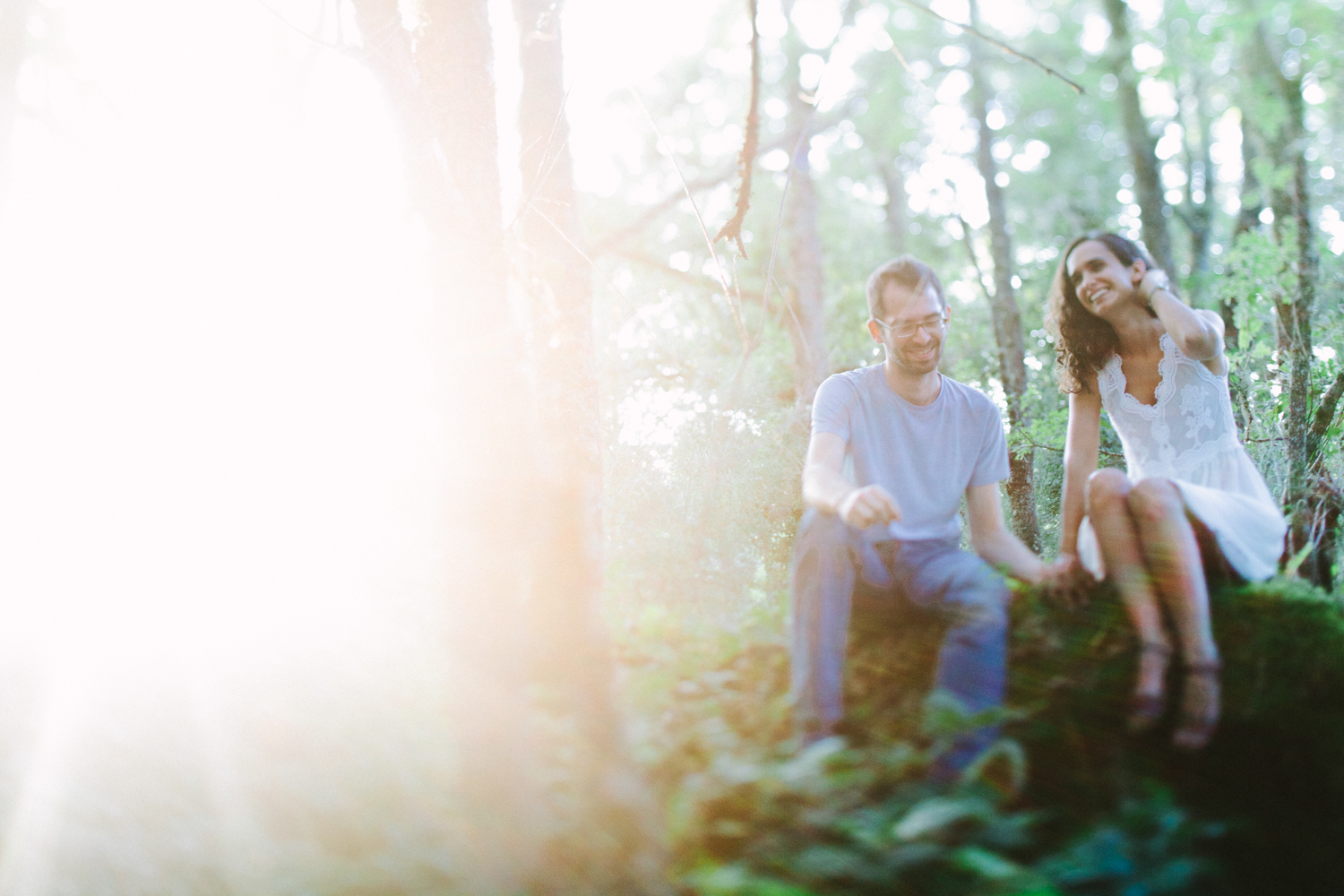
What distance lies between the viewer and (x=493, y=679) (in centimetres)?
219

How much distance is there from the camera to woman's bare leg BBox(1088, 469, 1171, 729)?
2.34 m

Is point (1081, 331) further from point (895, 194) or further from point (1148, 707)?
point (895, 194)

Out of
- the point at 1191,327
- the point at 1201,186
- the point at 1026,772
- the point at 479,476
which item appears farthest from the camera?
the point at 1201,186

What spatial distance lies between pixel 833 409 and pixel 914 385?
14.4 inches

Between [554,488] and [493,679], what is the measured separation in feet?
1.88

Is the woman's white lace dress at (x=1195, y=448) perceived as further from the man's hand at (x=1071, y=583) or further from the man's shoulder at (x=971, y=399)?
the man's shoulder at (x=971, y=399)

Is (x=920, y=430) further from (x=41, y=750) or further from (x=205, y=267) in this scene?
(x=205, y=267)

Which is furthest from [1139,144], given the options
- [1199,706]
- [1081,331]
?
[1199,706]

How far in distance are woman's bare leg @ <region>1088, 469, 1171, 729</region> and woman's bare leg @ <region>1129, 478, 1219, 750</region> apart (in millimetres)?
27

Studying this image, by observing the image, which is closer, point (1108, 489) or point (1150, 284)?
point (1108, 489)

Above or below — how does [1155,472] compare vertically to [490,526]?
above

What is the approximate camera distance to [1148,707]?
229cm

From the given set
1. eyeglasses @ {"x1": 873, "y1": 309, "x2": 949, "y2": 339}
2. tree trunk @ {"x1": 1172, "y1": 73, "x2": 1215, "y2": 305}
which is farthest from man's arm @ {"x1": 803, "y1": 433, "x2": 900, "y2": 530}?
tree trunk @ {"x1": 1172, "y1": 73, "x2": 1215, "y2": 305}

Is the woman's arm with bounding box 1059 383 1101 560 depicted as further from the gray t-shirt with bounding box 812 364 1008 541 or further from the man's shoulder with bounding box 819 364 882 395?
the man's shoulder with bounding box 819 364 882 395
